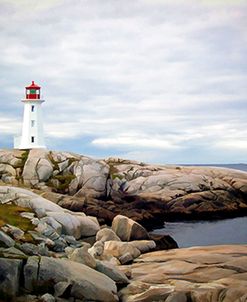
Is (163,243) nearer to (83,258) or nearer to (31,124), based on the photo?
(83,258)

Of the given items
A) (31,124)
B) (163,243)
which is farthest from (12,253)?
(31,124)

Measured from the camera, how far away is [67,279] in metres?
18.0

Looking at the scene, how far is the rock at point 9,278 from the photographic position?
679 inches

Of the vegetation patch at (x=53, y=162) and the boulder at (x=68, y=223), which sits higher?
the vegetation patch at (x=53, y=162)

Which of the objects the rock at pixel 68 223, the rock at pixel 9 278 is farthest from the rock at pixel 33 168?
the rock at pixel 9 278

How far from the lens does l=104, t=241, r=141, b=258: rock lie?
2527cm

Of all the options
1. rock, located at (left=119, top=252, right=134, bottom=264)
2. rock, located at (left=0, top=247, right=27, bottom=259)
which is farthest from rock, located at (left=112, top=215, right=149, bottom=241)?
rock, located at (left=0, top=247, right=27, bottom=259)

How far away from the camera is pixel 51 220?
28281 mm

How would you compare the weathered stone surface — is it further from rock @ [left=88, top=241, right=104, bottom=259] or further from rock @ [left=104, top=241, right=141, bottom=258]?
rock @ [left=88, top=241, right=104, bottom=259]

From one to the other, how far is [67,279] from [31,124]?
42484 millimetres

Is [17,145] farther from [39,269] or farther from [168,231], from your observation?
[39,269]

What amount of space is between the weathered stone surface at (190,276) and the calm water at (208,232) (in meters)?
9.64

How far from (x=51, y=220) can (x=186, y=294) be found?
11.6 meters

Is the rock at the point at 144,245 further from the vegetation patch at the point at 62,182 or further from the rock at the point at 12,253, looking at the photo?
the vegetation patch at the point at 62,182
